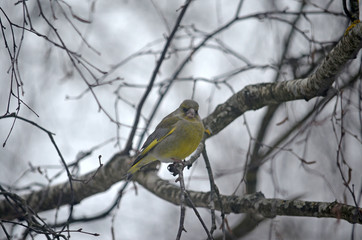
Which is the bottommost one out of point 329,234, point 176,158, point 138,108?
point 329,234

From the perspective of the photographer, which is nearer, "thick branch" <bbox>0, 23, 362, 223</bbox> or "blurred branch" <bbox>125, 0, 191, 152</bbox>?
"thick branch" <bbox>0, 23, 362, 223</bbox>

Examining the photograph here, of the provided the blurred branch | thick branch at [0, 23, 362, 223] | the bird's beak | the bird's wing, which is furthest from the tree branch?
the blurred branch

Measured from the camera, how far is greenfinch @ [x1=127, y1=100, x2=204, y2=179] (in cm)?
423

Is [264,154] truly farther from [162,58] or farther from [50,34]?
[50,34]

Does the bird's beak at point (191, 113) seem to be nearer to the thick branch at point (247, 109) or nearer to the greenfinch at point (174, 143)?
the greenfinch at point (174, 143)

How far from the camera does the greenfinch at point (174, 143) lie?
13.9 feet

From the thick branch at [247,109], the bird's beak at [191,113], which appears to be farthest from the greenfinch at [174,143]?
the thick branch at [247,109]

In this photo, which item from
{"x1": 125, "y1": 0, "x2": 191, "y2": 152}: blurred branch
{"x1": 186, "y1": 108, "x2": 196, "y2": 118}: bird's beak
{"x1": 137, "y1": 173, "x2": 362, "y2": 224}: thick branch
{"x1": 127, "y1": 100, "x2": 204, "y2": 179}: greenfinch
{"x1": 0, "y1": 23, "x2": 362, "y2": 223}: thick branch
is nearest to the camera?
{"x1": 137, "y1": 173, "x2": 362, "y2": 224}: thick branch

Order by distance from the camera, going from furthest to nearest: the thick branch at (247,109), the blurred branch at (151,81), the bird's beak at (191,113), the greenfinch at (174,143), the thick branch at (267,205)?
the bird's beak at (191,113), the greenfinch at (174,143), the blurred branch at (151,81), the thick branch at (247,109), the thick branch at (267,205)

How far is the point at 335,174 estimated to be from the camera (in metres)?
4.62

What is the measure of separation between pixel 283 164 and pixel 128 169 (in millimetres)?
3268

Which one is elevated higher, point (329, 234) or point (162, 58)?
point (162, 58)

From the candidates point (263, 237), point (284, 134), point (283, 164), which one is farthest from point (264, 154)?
point (263, 237)

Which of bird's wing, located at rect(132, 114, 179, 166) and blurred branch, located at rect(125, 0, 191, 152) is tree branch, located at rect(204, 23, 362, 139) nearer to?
bird's wing, located at rect(132, 114, 179, 166)
